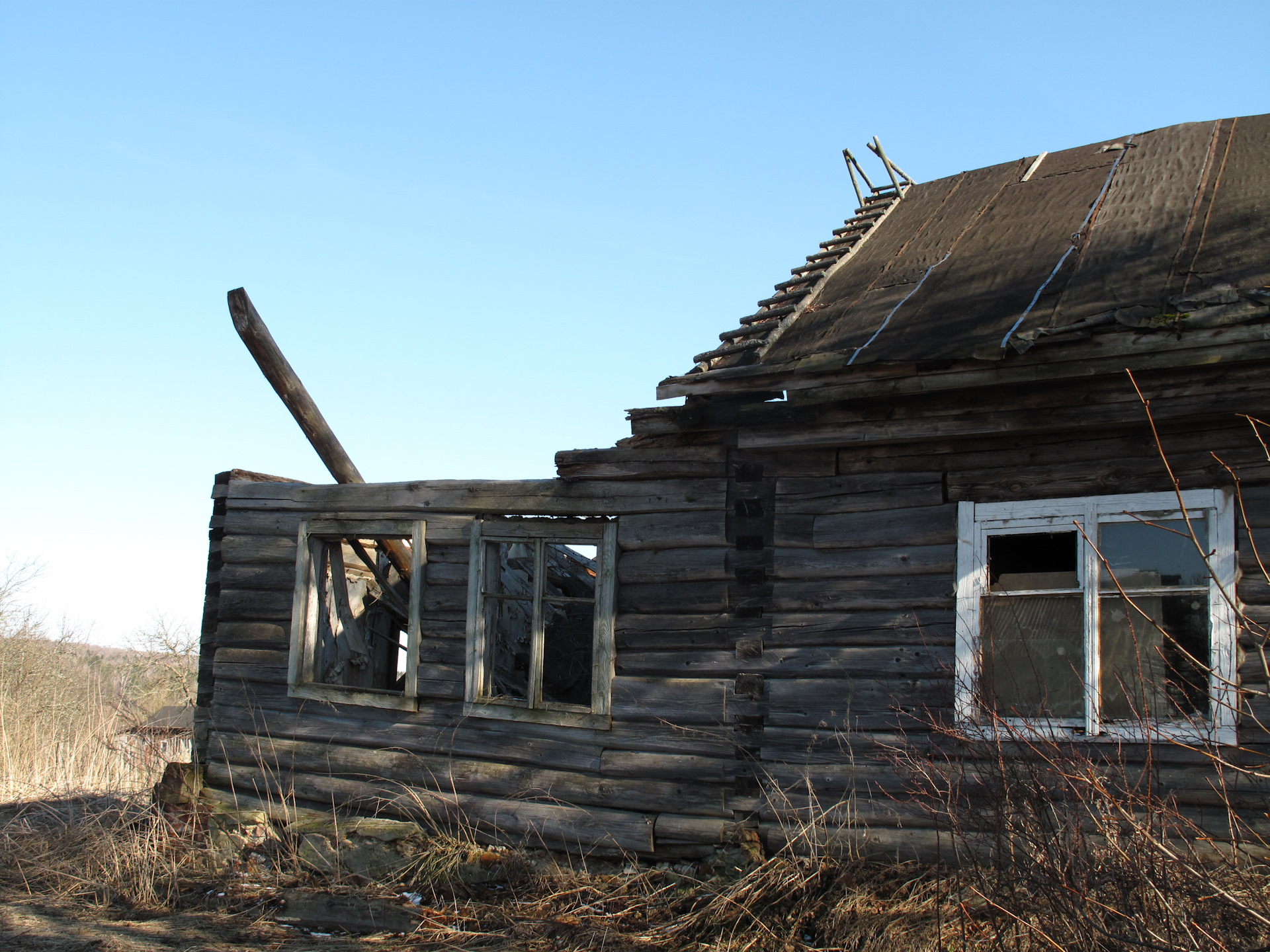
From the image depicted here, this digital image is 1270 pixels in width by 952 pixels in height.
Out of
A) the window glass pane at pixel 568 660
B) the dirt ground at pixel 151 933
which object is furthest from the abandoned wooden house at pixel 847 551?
the window glass pane at pixel 568 660

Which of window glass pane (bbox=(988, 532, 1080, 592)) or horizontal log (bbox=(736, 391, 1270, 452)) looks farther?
window glass pane (bbox=(988, 532, 1080, 592))

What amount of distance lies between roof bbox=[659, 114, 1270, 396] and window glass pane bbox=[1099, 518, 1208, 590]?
3.31ft

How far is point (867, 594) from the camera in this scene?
240 inches

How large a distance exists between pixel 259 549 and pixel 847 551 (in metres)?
4.66

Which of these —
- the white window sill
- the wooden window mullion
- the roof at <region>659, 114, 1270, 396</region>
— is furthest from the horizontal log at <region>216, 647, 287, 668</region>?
the roof at <region>659, 114, 1270, 396</region>

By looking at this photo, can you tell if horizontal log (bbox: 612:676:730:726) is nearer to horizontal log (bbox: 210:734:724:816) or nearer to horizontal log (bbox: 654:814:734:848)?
horizontal log (bbox: 210:734:724:816)

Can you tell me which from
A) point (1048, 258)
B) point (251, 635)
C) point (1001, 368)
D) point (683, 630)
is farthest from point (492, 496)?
point (1048, 258)

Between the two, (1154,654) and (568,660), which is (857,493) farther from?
(568,660)

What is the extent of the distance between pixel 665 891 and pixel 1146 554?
336cm

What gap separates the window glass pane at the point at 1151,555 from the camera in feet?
17.5

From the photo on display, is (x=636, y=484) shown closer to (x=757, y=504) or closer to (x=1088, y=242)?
(x=757, y=504)

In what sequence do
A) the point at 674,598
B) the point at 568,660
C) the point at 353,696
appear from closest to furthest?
the point at 674,598 < the point at 353,696 < the point at 568,660

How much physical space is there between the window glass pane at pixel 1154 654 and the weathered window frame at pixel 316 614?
14.9 ft

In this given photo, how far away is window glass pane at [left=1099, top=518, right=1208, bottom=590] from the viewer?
210 inches
